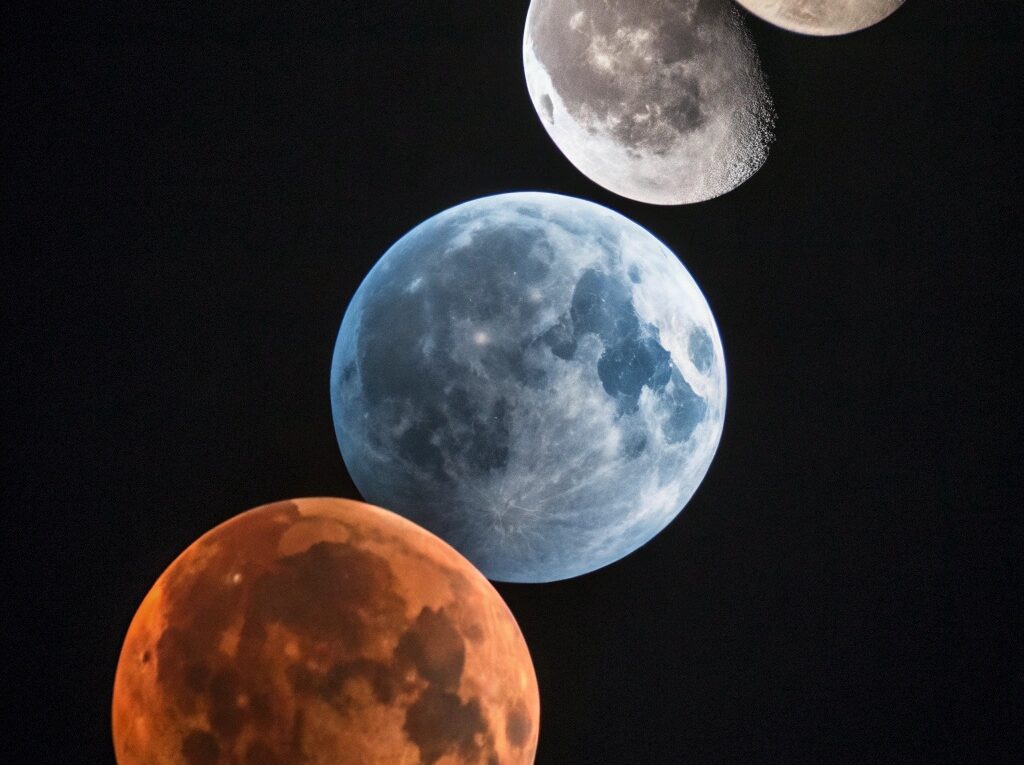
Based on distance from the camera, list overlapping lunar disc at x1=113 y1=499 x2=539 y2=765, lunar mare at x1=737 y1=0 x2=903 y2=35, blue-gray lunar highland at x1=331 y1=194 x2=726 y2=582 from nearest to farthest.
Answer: overlapping lunar disc at x1=113 y1=499 x2=539 y2=765 < blue-gray lunar highland at x1=331 y1=194 x2=726 y2=582 < lunar mare at x1=737 y1=0 x2=903 y2=35

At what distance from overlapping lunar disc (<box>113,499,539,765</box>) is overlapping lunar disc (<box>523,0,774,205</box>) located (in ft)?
9.58

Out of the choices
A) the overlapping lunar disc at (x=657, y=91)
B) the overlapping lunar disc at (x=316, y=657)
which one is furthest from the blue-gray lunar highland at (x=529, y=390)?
the overlapping lunar disc at (x=316, y=657)

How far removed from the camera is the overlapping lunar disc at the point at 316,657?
331 centimetres

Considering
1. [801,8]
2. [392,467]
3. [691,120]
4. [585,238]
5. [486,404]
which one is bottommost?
[392,467]

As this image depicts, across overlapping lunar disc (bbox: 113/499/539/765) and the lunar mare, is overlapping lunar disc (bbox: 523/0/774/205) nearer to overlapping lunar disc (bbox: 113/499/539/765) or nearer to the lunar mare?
the lunar mare

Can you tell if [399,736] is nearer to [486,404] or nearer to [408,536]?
[408,536]

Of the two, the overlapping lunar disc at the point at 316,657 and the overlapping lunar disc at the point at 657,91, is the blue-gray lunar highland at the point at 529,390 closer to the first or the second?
the overlapping lunar disc at the point at 657,91

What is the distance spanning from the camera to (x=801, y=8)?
514cm

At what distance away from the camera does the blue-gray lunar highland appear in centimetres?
→ 466

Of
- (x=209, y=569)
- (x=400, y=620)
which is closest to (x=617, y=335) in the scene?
(x=400, y=620)

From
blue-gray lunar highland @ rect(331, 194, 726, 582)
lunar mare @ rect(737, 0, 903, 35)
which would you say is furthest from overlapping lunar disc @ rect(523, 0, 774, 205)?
blue-gray lunar highland @ rect(331, 194, 726, 582)

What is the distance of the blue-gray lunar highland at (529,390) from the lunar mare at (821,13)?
57.5 inches

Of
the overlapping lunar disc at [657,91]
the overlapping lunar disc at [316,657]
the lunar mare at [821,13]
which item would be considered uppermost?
the lunar mare at [821,13]

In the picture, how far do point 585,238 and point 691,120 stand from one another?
98 centimetres
